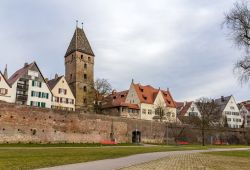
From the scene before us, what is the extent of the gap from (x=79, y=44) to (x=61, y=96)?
18.9 m

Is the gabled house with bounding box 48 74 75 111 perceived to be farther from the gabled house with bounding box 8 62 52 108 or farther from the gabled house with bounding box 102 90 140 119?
the gabled house with bounding box 102 90 140 119

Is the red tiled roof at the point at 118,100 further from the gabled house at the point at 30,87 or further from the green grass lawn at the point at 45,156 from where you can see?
the green grass lawn at the point at 45,156

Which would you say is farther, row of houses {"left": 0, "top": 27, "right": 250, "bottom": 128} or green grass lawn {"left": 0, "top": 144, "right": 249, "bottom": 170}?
row of houses {"left": 0, "top": 27, "right": 250, "bottom": 128}

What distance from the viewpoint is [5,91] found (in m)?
61.8

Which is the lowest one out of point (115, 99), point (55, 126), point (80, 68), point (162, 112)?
point (55, 126)

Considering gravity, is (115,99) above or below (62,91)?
below

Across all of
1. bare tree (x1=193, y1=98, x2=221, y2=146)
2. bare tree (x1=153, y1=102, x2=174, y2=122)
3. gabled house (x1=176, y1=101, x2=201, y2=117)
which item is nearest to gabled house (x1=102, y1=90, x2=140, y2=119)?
bare tree (x1=153, y1=102, x2=174, y2=122)

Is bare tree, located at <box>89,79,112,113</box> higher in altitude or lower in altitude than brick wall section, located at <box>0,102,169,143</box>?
higher

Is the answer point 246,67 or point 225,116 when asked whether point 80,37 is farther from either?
point 246,67

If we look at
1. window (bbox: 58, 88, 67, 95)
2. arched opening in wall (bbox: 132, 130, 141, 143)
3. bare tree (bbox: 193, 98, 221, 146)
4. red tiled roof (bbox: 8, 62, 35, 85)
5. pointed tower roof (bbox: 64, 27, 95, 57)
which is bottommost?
arched opening in wall (bbox: 132, 130, 141, 143)

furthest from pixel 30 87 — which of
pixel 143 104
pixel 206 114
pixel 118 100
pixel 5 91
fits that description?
pixel 206 114

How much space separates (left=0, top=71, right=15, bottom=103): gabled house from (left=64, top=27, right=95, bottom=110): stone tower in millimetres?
20722

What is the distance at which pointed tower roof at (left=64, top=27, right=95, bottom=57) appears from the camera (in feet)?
283

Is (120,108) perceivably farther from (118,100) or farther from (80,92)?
(118,100)
